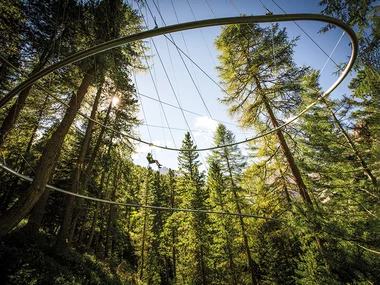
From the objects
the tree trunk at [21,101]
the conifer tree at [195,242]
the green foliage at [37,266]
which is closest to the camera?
the green foliage at [37,266]

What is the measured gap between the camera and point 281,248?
733 inches

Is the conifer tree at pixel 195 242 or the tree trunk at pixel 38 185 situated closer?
the tree trunk at pixel 38 185

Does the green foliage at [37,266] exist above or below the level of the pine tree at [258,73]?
below

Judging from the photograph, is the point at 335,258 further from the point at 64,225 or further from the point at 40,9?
the point at 40,9

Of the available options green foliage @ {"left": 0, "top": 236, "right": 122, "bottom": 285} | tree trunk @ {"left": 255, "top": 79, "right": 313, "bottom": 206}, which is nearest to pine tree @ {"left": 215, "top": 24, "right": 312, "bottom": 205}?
tree trunk @ {"left": 255, "top": 79, "right": 313, "bottom": 206}

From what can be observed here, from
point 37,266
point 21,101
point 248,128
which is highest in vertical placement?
point 21,101

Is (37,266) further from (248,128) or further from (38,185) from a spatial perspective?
(248,128)

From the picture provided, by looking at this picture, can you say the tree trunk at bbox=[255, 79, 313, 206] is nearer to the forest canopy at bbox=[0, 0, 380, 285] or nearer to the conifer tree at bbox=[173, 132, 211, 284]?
the forest canopy at bbox=[0, 0, 380, 285]

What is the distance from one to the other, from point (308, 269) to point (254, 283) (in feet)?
28.7

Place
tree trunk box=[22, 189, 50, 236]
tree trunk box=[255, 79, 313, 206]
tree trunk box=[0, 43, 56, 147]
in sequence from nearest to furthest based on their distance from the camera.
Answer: tree trunk box=[255, 79, 313, 206] < tree trunk box=[0, 43, 56, 147] < tree trunk box=[22, 189, 50, 236]

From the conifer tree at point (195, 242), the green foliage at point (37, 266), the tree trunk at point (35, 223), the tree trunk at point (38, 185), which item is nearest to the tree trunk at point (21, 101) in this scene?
the tree trunk at point (38, 185)

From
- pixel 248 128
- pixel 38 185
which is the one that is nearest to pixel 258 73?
pixel 248 128

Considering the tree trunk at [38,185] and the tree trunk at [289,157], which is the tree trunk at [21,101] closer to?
the tree trunk at [38,185]

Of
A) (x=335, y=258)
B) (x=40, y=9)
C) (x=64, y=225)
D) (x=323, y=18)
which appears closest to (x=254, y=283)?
(x=335, y=258)
